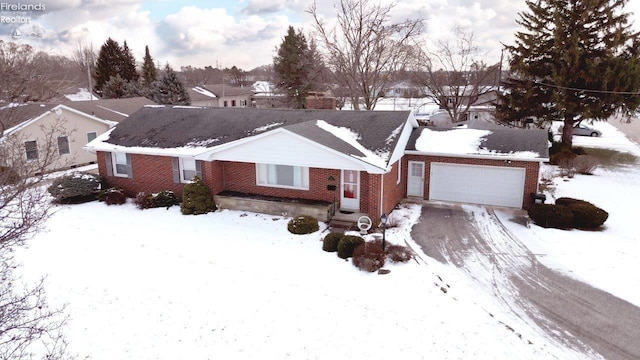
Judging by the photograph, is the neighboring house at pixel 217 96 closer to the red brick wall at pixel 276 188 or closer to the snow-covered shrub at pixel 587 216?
the red brick wall at pixel 276 188

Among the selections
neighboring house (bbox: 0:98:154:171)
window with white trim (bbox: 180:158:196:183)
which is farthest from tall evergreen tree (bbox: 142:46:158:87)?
window with white trim (bbox: 180:158:196:183)

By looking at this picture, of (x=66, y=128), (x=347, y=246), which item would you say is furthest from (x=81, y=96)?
(x=347, y=246)

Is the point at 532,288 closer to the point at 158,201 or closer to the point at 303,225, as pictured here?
the point at 303,225

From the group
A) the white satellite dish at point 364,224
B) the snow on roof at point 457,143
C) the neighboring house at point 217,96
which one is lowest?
the white satellite dish at point 364,224

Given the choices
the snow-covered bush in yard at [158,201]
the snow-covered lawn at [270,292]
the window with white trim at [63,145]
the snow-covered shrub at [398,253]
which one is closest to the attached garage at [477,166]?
the snow-covered lawn at [270,292]

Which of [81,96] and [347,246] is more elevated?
[81,96]

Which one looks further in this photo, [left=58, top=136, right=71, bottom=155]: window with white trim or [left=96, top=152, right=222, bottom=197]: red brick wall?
[left=58, top=136, right=71, bottom=155]: window with white trim

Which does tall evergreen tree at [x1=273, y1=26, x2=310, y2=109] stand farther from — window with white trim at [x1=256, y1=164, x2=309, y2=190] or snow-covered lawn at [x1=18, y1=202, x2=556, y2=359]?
snow-covered lawn at [x1=18, y1=202, x2=556, y2=359]
